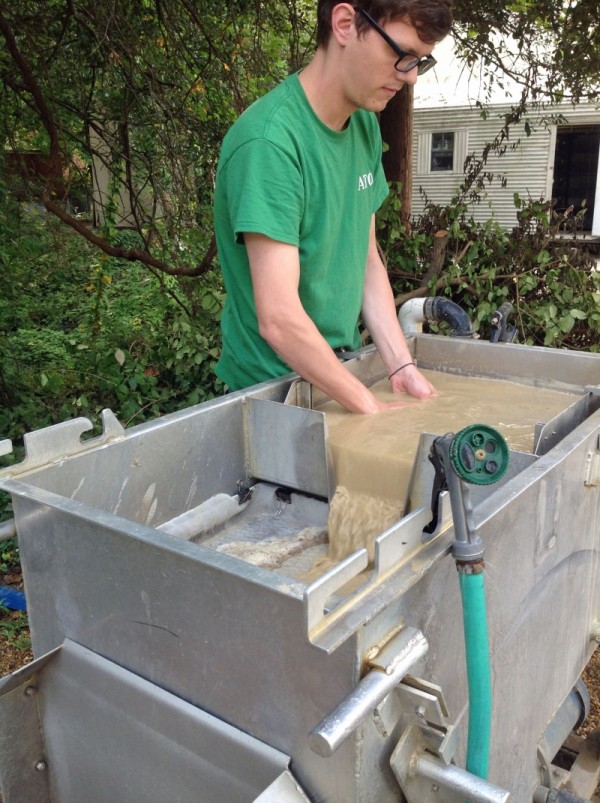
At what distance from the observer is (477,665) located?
1.17 metres

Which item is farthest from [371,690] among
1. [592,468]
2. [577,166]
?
[577,166]

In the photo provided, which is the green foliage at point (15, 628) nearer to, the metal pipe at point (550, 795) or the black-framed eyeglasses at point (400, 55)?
the metal pipe at point (550, 795)

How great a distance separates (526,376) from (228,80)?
3.66 m

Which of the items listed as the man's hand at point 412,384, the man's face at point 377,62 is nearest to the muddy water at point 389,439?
the man's hand at point 412,384

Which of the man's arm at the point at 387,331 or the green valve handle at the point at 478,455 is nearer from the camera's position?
the green valve handle at the point at 478,455

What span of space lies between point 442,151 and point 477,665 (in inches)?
551

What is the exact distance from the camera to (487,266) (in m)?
5.17

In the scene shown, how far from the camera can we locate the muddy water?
6.00ft

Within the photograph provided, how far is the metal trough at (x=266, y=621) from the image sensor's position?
3.60ft

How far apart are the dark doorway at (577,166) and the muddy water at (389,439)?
1206 cm

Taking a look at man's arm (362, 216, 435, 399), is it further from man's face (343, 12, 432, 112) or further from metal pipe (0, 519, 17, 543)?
metal pipe (0, 519, 17, 543)

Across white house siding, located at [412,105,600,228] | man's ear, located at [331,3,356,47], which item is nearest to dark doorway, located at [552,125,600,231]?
white house siding, located at [412,105,600,228]

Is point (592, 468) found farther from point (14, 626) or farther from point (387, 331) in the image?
point (14, 626)

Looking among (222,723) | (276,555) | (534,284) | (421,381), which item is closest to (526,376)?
(421,381)
